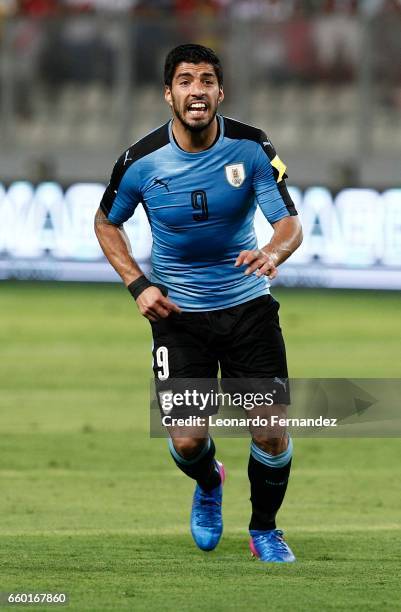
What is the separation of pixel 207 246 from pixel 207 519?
133 centimetres

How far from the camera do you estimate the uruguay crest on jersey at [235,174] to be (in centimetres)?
682

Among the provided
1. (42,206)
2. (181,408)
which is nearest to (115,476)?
(181,408)

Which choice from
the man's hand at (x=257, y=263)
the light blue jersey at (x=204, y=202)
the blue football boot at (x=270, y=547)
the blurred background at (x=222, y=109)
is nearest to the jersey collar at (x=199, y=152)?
the light blue jersey at (x=204, y=202)

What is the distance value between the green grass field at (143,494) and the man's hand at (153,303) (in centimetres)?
112

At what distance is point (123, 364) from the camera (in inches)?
571

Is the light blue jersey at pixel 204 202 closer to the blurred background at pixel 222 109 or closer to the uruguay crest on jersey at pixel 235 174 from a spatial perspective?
the uruguay crest on jersey at pixel 235 174

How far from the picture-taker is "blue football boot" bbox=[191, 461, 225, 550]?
707cm

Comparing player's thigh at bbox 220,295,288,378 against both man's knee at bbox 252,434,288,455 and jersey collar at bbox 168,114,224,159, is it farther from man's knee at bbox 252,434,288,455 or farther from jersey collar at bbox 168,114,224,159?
jersey collar at bbox 168,114,224,159

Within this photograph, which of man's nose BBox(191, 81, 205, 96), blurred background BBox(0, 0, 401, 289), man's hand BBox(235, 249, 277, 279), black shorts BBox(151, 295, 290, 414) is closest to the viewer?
man's hand BBox(235, 249, 277, 279)

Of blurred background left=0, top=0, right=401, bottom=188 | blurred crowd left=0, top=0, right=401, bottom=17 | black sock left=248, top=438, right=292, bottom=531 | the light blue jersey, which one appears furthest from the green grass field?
blurred crowd left=0, top=0, right=401, bottom=17

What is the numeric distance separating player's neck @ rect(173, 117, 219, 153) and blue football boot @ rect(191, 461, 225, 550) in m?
1.63

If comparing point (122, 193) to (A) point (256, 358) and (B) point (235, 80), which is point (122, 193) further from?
(B) point (235, 80)

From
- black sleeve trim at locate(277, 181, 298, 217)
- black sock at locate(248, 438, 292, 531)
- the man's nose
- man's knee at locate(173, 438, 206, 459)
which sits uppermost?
the man's nose

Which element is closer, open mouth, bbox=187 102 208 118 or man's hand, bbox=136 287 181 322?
open mouth, bbox=187 102 208 118
